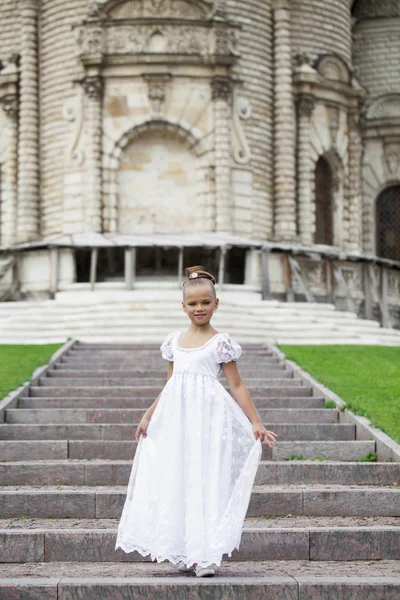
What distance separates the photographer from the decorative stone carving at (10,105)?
34.9 meters

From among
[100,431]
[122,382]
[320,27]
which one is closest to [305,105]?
[320,27]

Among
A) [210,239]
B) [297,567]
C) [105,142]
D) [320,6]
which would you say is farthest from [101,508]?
[320,6]

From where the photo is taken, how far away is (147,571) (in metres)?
6.92

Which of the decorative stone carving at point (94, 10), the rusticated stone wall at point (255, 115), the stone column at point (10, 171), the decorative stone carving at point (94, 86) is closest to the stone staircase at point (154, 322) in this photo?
the rusticated stone wall at point (255, 115)

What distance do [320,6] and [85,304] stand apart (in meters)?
16.4

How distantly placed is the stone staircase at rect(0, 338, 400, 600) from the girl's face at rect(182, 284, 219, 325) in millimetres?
1681

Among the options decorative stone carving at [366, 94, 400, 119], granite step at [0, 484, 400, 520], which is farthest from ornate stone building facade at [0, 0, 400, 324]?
granite step at [0, 484, 400, 520]

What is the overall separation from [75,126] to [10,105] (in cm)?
355

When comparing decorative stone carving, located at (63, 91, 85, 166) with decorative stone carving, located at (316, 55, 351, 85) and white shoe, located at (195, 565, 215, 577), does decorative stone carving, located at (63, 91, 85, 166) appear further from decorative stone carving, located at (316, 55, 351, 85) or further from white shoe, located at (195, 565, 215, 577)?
white shoe, located at (195, 565, 215, 577)

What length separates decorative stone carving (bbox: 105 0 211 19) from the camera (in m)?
32.2

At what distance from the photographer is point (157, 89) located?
32.1m

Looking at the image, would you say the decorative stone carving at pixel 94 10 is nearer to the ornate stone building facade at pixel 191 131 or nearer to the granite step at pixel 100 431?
the ornate stone building facade at pixel 191 131

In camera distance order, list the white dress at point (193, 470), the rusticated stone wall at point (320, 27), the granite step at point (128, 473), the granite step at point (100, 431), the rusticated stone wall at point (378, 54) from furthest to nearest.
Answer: the rusticated stone wall at point (378, 54) → the rusticated stone wall at point (320, 27) → the granite step at point (100, 431) → the granite step at point (128, 473) → the white dress at point (193, 470)

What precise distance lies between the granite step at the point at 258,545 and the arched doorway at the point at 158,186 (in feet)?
83.5
